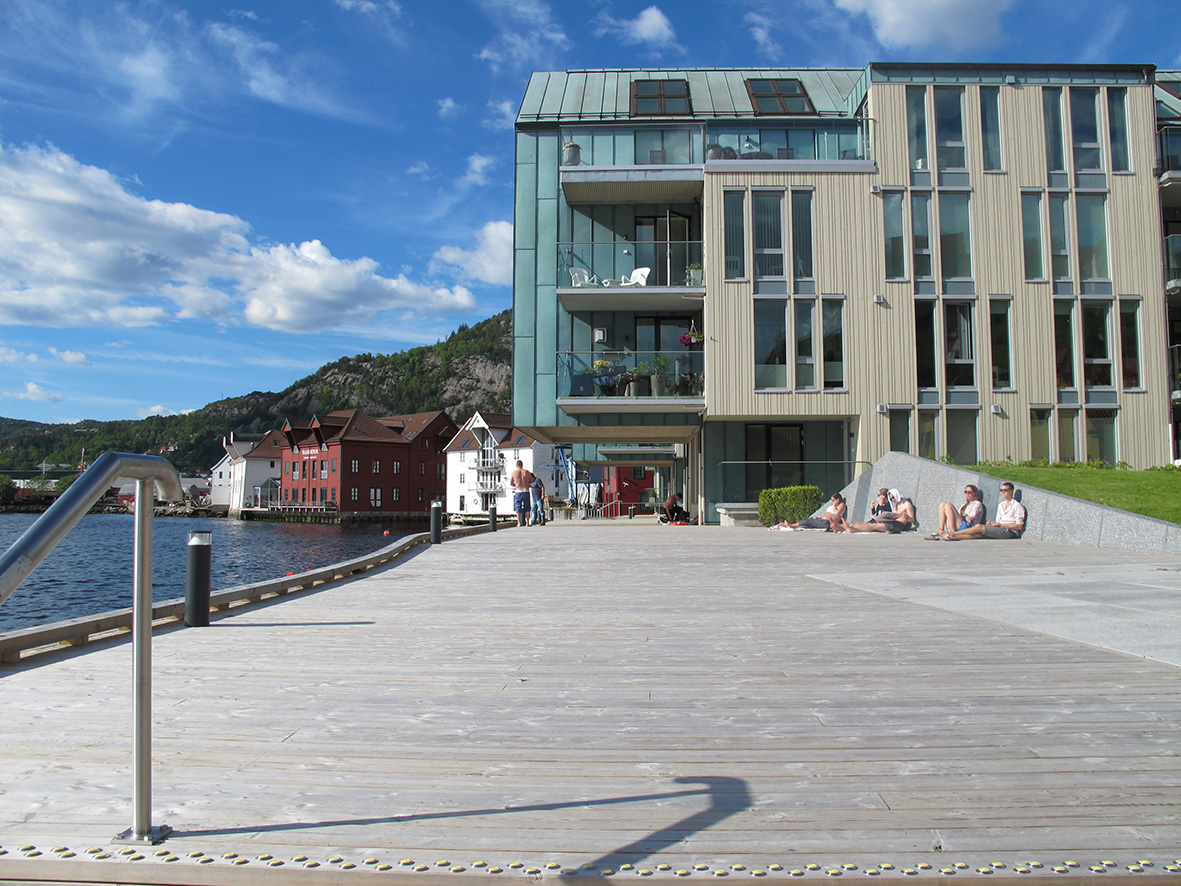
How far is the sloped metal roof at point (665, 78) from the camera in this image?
24.4 metres

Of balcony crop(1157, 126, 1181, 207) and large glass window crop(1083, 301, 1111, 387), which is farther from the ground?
balcony crop(1157, 126, 1181, 207)

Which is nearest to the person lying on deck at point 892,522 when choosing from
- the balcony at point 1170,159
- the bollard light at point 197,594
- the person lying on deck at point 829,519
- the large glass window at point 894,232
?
the person lying on deck at point 829,519

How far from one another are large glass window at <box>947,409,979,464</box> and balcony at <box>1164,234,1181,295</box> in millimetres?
7197

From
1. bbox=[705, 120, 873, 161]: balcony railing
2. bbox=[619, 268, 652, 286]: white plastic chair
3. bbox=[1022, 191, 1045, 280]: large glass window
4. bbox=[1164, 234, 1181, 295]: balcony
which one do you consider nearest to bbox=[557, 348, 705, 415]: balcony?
bbox=[619, 268, 652, 286]: white plastic chair

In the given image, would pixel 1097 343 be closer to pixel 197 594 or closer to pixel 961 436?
pixel 961 436

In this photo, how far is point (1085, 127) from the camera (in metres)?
22.7

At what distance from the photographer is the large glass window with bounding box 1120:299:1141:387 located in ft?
73.0

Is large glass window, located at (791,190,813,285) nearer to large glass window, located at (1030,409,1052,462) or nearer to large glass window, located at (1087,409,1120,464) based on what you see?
large glass window, located at (1030,409,1052,462)

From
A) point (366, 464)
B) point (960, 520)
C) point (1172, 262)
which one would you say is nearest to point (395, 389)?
point (366, 464)

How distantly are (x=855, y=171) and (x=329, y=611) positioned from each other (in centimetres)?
2022

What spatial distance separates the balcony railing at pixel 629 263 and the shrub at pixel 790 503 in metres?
6.14

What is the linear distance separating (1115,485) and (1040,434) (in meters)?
7.08

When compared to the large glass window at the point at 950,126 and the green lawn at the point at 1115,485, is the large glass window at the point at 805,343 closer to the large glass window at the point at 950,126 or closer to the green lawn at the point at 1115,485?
the green lawn at the point at 1115,485

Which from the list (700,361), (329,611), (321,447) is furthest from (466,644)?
(321,447)
